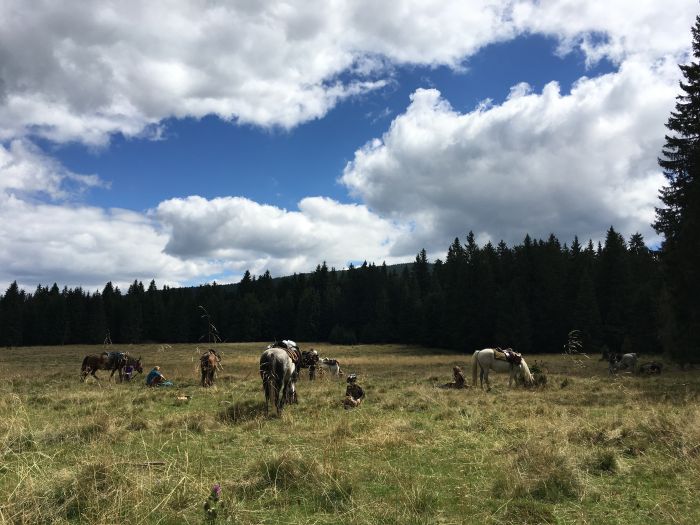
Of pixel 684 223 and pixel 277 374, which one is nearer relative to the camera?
pixel 277 374

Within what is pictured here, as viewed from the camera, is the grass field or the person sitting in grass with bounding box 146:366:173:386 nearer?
the grass field

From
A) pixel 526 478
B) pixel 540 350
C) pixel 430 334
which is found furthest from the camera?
pixel 430 334

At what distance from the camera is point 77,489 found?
5.14m

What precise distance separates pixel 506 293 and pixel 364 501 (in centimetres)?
6403

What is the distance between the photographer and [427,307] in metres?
80.7

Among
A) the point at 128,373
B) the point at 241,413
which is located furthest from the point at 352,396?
the point at 128,373

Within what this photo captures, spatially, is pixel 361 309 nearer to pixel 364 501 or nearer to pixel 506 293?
pixel 506 293

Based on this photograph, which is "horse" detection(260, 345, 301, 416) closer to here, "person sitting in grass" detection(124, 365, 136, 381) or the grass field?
the grass field

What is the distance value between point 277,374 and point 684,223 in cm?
2615

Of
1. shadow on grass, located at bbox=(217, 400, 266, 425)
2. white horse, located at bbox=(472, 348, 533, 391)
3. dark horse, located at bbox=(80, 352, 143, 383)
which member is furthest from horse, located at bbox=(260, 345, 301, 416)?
dark horse, located at bbox=(80, 352, 143, 383)

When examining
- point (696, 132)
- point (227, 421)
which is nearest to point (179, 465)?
point (227, 421)

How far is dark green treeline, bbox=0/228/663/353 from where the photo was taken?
192 feet

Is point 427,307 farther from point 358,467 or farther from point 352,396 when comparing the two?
point 358,467

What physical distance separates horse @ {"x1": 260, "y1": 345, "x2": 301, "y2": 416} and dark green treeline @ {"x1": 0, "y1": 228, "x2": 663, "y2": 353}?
34.5 metres
